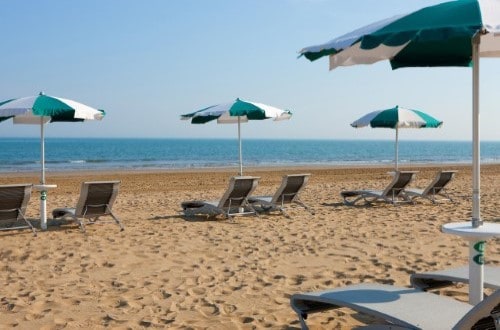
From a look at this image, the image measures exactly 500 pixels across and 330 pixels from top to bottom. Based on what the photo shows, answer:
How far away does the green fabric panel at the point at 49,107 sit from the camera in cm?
767

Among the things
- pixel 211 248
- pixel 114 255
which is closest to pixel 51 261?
pixel 114 255

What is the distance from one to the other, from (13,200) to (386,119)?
6821mm

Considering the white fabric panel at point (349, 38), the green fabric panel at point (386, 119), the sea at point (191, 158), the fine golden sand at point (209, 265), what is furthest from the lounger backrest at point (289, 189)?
the sea at point (191, 158)

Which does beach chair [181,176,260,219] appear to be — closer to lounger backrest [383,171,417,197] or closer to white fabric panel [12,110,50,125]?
white fabric panel [12,110,50,125]

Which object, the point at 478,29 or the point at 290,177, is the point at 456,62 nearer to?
the point at 478,29

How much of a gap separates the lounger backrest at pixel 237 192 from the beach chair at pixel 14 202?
115 inches

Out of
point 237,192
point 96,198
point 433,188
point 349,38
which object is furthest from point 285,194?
point 349,38

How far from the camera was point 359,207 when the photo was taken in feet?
35.4

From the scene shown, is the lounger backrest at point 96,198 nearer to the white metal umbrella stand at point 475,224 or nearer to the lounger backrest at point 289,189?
the lounger backrest at point 289,189

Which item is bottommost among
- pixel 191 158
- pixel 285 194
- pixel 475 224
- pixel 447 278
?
pixel 191 158

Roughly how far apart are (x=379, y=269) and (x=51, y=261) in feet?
11.3

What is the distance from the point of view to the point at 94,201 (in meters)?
8.12

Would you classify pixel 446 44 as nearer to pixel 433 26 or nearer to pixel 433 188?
pixel 433 26

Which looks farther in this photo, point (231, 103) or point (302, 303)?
point (231, 103)
